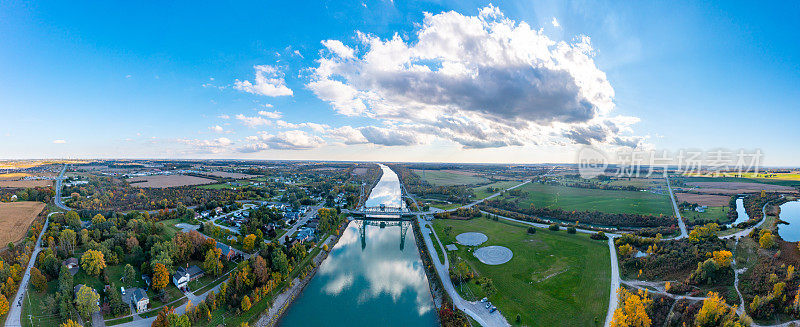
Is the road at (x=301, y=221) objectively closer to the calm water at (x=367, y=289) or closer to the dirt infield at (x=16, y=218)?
the calm water at (x=367, y=289)

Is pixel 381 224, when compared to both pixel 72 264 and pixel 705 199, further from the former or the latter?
pixel 705 199

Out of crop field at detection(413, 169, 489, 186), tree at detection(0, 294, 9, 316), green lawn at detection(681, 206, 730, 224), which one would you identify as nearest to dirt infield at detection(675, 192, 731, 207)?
green lawn at detection(681, 206, 730, 224)

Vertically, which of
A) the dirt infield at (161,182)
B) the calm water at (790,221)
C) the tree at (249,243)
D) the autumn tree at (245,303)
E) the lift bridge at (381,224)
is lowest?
the lift bridge at (381,224)

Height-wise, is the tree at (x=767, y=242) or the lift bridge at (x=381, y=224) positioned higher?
the tree at (x=767, y=242)

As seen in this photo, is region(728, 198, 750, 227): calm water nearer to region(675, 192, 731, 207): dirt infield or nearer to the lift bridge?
region(675, 192, 731, 207): dirt infield

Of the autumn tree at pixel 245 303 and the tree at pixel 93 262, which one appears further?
the tree at pixel 93 262

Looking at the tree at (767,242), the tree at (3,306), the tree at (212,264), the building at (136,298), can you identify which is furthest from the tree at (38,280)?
the tree at (767,242)

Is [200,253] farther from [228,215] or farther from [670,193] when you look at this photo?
[670,193]

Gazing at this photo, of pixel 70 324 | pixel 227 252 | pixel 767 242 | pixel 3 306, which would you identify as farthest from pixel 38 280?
pixel 767 242
